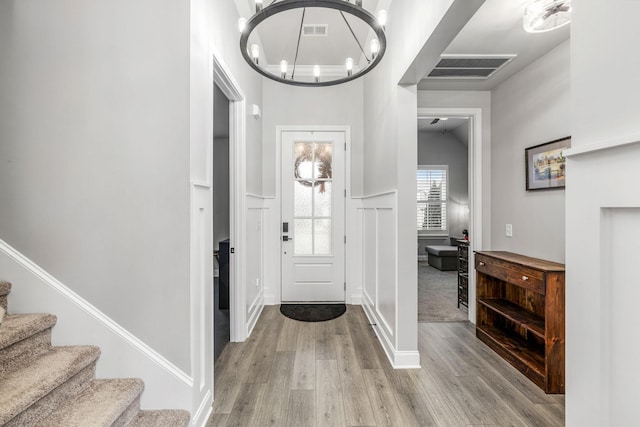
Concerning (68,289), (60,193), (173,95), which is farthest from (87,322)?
(173,95)

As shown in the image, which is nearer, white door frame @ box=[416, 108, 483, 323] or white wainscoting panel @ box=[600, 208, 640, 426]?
white wainscoting panel @ box=[600, 208, 640, 426]

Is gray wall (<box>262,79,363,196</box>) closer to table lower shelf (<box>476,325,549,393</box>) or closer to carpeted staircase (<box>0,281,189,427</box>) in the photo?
table lower shelf (<box>476,325,549,393</box>)

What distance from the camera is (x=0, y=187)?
1.57m

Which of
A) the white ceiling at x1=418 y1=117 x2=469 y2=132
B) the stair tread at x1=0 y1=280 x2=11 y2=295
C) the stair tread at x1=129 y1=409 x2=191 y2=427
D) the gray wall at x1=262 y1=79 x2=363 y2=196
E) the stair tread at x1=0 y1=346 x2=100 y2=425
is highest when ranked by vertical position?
the white ceiling at x1=418 y1=117 x2=469 y2=132

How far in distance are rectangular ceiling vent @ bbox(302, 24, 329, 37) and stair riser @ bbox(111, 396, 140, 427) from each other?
331 cm

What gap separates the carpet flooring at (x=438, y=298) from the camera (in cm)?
342

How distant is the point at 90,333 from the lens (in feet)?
5.08

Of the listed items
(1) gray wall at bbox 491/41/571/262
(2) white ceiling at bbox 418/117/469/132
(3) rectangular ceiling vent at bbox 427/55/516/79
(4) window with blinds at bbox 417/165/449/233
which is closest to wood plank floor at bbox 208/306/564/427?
(1) gray wall at bbox 491/41/571/262

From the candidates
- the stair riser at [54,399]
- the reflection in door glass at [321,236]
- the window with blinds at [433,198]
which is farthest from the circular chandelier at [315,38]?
the window with blinds at [433,198]

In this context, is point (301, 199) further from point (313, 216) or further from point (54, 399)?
point (54, 399)

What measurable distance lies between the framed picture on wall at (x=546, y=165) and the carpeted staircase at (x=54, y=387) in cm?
318

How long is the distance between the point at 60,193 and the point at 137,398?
1.18 meters

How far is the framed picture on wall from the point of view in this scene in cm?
238

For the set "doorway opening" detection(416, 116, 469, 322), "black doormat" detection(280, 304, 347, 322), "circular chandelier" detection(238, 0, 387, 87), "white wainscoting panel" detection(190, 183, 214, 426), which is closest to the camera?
"circular chandelier" detection(238, 0, 387, 87)
